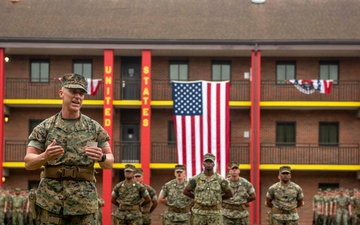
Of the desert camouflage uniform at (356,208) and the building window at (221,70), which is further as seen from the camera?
the building window at (221,70)

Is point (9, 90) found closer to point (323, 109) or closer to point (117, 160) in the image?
point (117, 160)

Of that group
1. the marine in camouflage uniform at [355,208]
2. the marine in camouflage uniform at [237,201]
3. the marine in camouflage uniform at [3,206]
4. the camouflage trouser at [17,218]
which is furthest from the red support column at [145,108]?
the marine in camouflage uniform at [237,201]

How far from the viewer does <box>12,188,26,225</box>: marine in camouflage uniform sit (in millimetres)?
38906

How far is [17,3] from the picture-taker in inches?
2020

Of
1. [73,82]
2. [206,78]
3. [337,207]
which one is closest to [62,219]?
[73,82]

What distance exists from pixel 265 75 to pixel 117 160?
886 centimetres

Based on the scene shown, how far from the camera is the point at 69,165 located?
998 cm

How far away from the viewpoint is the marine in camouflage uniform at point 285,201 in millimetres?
21562

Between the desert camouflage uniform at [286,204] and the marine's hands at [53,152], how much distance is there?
1289 centimetres

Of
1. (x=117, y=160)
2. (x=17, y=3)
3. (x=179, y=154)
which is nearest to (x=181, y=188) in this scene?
(x=179, y=154)

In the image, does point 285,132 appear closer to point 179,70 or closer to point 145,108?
point 179,70

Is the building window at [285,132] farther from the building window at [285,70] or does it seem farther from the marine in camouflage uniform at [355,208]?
the marine in camouflage uniform at [355,208]

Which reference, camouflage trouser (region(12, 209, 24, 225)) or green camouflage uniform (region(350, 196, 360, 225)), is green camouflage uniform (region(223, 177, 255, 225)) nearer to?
green camouflage uniform (region(350, 196, 360, 225))

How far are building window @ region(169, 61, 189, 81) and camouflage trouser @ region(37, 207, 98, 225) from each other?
36791 millimetres
